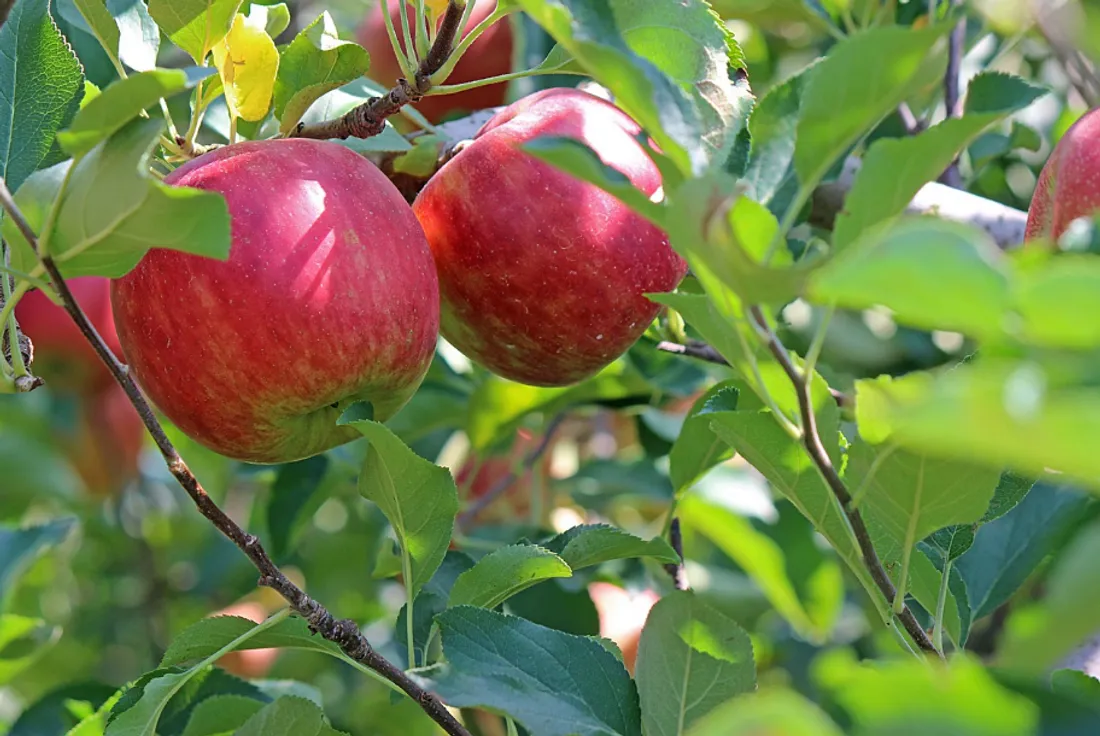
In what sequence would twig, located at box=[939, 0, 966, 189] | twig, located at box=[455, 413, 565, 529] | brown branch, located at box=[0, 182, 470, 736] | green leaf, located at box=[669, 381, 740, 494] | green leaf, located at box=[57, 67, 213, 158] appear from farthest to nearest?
twig, located at box=[455, 413, 565, 529], twig, located at box=[939, 0, 966, 189], green leaf, located at box=[669, 381, 740, 494], brown branch, located at box=[0, 182, 470, 736], green leaf, located at box=[57, 67, 213, 158]

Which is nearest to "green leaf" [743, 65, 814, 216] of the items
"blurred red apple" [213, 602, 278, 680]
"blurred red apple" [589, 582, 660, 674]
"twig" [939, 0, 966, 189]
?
"twig" [939, 0, 966, 189]

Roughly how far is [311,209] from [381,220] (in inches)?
2.1

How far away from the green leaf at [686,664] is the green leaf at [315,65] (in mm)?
446

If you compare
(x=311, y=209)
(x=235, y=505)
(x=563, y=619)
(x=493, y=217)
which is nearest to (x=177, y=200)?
(x=311, y=209)

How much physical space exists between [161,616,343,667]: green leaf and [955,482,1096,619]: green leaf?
567 mm

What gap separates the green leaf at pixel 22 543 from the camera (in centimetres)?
124

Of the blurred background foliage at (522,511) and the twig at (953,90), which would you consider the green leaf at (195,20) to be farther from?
the twig at (953,90)

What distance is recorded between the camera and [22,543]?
125 centimetres

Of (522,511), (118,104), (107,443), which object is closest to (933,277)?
(118,104)

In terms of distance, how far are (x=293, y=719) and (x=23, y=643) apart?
24.5 inches

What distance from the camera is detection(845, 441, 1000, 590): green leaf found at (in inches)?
24.8

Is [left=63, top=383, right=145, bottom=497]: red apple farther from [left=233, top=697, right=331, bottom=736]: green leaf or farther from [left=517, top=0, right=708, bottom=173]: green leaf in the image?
[left=517, top=0, right=708, bottom=173]: green leaf

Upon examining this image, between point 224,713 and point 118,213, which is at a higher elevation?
point 118,213

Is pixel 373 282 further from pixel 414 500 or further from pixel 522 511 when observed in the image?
pixel 522 511
